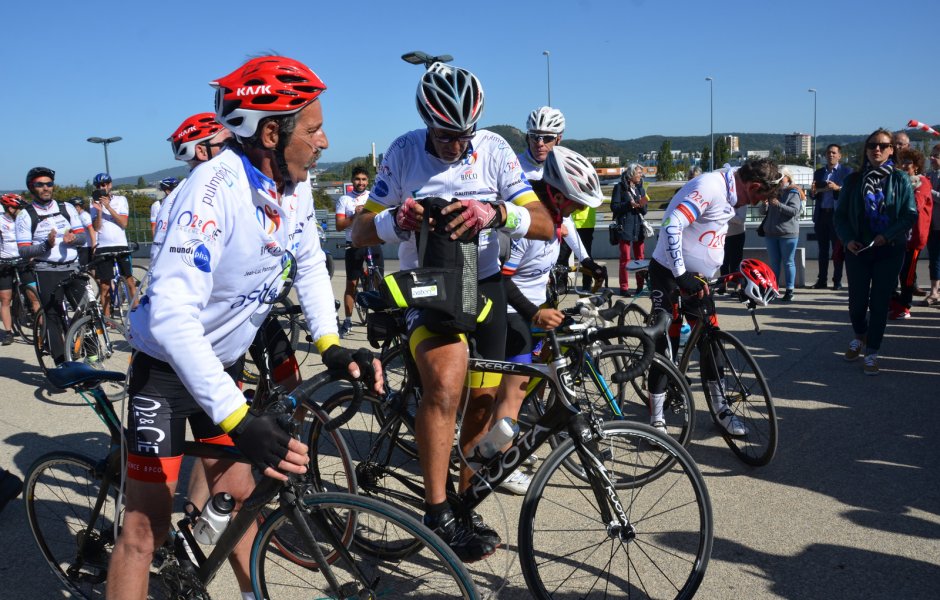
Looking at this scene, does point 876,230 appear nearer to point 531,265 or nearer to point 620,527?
point 531,265

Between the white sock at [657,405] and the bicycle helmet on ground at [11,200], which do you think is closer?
the white sock at [657,405]

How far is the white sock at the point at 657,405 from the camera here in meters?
4.88

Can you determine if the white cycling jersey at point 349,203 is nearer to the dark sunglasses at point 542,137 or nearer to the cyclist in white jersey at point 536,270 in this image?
the dark sunglasses at point 542,137

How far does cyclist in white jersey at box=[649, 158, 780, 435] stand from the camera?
4.73 metres

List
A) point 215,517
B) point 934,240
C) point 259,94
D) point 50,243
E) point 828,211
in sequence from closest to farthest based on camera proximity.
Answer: point 259,94, point 215,517, point 50,243, point 934,240, point 828,211

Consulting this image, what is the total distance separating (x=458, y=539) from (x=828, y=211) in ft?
33.1

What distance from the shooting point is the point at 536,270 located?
452 cm

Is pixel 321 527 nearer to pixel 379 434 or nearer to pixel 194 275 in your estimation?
pixel 194 275

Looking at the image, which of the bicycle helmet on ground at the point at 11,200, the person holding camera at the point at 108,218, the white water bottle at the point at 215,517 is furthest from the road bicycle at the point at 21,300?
the white water bottle at the point at 215,517

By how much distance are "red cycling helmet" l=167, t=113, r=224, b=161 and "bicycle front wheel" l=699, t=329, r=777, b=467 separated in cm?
348

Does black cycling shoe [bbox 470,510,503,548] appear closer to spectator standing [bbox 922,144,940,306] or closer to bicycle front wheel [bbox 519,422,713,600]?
bicycle front wheel [bbox 519,422,713,600]

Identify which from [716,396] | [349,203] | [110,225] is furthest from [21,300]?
[716,396]

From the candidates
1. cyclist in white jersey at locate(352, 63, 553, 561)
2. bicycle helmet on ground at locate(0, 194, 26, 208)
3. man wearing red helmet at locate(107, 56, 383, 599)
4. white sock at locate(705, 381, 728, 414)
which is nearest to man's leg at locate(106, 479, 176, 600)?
man wearing red helmet at locate(107, 56, 383, 599)

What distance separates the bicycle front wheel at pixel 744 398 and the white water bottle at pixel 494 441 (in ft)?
6.69
